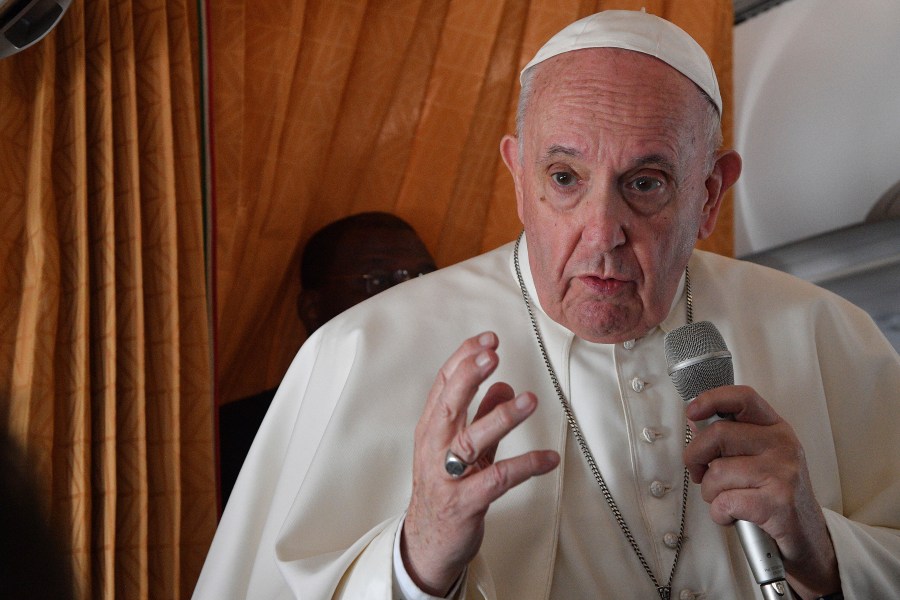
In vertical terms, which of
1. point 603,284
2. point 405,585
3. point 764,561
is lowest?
point 764,561

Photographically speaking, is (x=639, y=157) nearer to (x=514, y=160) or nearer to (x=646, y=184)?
(x=646, y=184)

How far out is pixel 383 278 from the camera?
367cm

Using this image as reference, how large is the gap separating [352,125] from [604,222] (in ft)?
5.97

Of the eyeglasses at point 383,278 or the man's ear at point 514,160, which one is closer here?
the man's ear at point 514,160

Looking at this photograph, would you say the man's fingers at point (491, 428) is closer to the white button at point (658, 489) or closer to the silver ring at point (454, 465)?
the silver ring at point (454, 465)

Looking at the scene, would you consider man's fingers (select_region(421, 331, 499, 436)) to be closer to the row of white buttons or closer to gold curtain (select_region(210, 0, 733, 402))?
the row of white buttons

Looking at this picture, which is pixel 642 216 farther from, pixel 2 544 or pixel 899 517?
pixel 2 544

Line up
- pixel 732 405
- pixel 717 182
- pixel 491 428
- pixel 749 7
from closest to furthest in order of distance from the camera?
pixel 491 428 → pixel 732 405 → pixel 717 182 → pixel 749 7

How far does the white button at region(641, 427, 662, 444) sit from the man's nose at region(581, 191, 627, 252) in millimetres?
420

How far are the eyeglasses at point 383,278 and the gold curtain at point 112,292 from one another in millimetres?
842

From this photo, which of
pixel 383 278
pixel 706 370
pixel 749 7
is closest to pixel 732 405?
pixel 706 370

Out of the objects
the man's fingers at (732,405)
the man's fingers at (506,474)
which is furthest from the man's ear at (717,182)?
the man's fingers at (506,474)

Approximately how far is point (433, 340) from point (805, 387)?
887 millimetres

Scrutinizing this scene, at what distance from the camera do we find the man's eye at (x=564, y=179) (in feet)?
6.95
